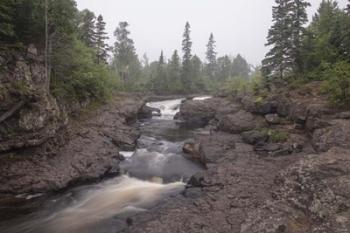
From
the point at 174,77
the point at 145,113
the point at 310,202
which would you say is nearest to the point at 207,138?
the point at 310,202

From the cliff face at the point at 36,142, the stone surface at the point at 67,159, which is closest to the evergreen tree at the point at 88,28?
the stone surface at the point at 67,159

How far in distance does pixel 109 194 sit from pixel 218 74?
6213cm

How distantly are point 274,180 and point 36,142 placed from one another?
10.3 metres

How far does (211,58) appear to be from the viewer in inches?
2842

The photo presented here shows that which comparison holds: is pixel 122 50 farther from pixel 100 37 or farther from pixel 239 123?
pixel 239 123

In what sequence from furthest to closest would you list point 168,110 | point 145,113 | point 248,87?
point 168,110
point 145,113
point 248,87

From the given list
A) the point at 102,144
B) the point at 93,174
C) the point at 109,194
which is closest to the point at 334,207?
the point at 109,194

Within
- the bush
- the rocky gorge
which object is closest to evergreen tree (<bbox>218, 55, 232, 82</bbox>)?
the rocky gorge

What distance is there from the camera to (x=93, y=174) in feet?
42.4

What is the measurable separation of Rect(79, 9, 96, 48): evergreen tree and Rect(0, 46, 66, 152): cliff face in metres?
20.1

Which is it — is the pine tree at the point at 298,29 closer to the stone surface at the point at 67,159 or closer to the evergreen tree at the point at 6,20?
the stone surface at the point at 67,159

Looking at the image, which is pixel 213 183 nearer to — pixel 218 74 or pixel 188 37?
pixel 188 37

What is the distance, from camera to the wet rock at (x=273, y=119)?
17.9 m

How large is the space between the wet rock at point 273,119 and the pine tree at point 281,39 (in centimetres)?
671
